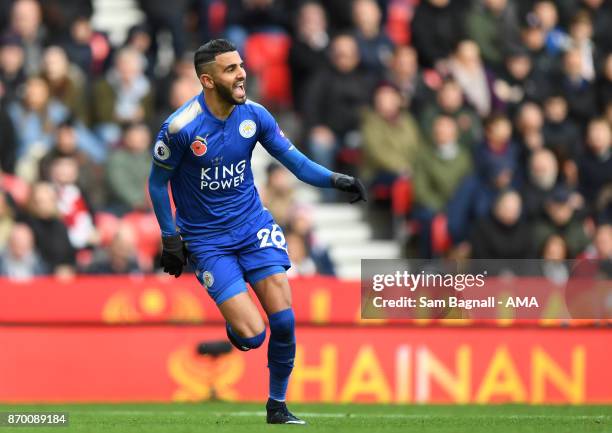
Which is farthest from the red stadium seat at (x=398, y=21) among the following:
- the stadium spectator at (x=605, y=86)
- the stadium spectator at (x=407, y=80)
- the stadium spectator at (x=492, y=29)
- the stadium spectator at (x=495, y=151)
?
the stadium spectator at (x=495, y=151)

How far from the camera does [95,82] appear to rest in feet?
55.4

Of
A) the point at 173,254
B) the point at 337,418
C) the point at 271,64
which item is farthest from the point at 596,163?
the point at 173,254

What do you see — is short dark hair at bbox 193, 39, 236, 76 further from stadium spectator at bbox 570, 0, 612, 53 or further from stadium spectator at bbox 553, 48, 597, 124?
stadium spectator at bbox 570, 0, 612, 53

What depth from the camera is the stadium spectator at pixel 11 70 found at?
1661 centimetres

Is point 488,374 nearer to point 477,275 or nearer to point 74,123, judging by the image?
point 477,275

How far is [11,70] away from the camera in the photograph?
54.6 ft

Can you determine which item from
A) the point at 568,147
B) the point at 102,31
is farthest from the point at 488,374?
the point at 102,31

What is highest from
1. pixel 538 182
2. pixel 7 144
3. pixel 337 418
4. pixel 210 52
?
pixel 210 52

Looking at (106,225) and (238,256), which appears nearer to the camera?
(238,256)

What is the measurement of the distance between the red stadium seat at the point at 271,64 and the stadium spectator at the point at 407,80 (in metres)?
1.23

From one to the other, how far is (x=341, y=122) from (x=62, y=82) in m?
3.21

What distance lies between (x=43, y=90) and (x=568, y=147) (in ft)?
20.1

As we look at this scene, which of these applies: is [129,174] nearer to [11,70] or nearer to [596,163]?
[11,70]

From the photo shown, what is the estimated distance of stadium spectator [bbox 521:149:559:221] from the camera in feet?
53.9
